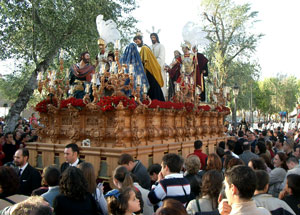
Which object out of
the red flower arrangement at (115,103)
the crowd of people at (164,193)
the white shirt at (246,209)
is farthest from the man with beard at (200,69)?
the white shirt at (246,209)

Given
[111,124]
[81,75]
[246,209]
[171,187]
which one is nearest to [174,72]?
[81,75]

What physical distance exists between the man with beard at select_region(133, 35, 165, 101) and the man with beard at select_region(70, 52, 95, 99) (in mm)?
2018

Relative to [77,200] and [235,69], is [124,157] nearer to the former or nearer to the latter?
[77,200]

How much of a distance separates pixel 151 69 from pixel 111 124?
358 centimetres

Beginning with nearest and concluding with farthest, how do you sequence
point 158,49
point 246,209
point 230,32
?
point 246,209 < point 158,49 < point 230,32

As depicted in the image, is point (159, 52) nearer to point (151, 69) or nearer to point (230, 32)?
point (151, 69)

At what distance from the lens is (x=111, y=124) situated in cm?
866

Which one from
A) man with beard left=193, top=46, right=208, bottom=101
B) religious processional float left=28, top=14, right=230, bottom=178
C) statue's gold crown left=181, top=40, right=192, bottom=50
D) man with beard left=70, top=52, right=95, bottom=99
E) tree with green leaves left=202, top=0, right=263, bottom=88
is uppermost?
tree with green leaves left=202, top=0, right=263, bottom=88

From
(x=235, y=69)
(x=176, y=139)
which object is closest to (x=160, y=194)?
(x=176, y=139)

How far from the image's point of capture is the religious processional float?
8188mm

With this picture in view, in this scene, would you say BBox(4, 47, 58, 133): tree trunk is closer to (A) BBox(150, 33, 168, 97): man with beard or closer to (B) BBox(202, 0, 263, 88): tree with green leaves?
(A) BBox(150, 33, 168, 97): man with beard

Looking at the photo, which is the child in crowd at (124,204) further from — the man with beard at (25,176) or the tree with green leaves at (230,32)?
the tree with green leaves at (230,32)

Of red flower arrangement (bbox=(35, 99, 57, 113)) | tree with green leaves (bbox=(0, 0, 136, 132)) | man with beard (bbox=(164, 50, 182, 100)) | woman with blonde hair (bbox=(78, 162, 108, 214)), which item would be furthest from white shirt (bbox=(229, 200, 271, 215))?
tree with green leaves (bbox=(0, 0, 136, 132))

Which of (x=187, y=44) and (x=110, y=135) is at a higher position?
(x=187, y=44)
